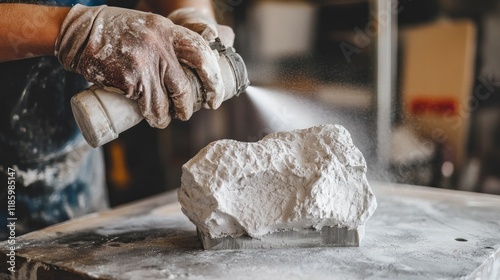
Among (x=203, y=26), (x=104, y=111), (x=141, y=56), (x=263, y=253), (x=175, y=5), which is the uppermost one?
(x=175, y=5)

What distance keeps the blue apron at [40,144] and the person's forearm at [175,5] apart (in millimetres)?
221

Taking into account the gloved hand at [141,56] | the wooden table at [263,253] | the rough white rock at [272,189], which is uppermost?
the gloved hand at [141,56]

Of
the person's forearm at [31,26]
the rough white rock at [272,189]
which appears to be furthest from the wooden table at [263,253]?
the person's forearm at [31,26]

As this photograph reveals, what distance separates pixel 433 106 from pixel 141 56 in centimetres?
235

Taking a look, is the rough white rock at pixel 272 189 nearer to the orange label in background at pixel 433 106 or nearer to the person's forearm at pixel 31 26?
the person's forearm at pixel 31 26

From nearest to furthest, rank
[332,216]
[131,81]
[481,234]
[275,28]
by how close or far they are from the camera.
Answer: [131,81], [332,216], [481,234], [275,28]

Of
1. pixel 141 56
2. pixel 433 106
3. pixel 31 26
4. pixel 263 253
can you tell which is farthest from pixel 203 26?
pixel 433 106

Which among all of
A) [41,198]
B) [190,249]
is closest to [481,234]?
[190,249]

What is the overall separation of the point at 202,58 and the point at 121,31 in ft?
0.64

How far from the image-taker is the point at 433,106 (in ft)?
10.5

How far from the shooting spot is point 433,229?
1.52m

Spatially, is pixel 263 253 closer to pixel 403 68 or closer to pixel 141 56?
pixel 141 56

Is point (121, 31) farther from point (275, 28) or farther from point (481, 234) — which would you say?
point (275, 28)

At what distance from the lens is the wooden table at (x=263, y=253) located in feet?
3.92
